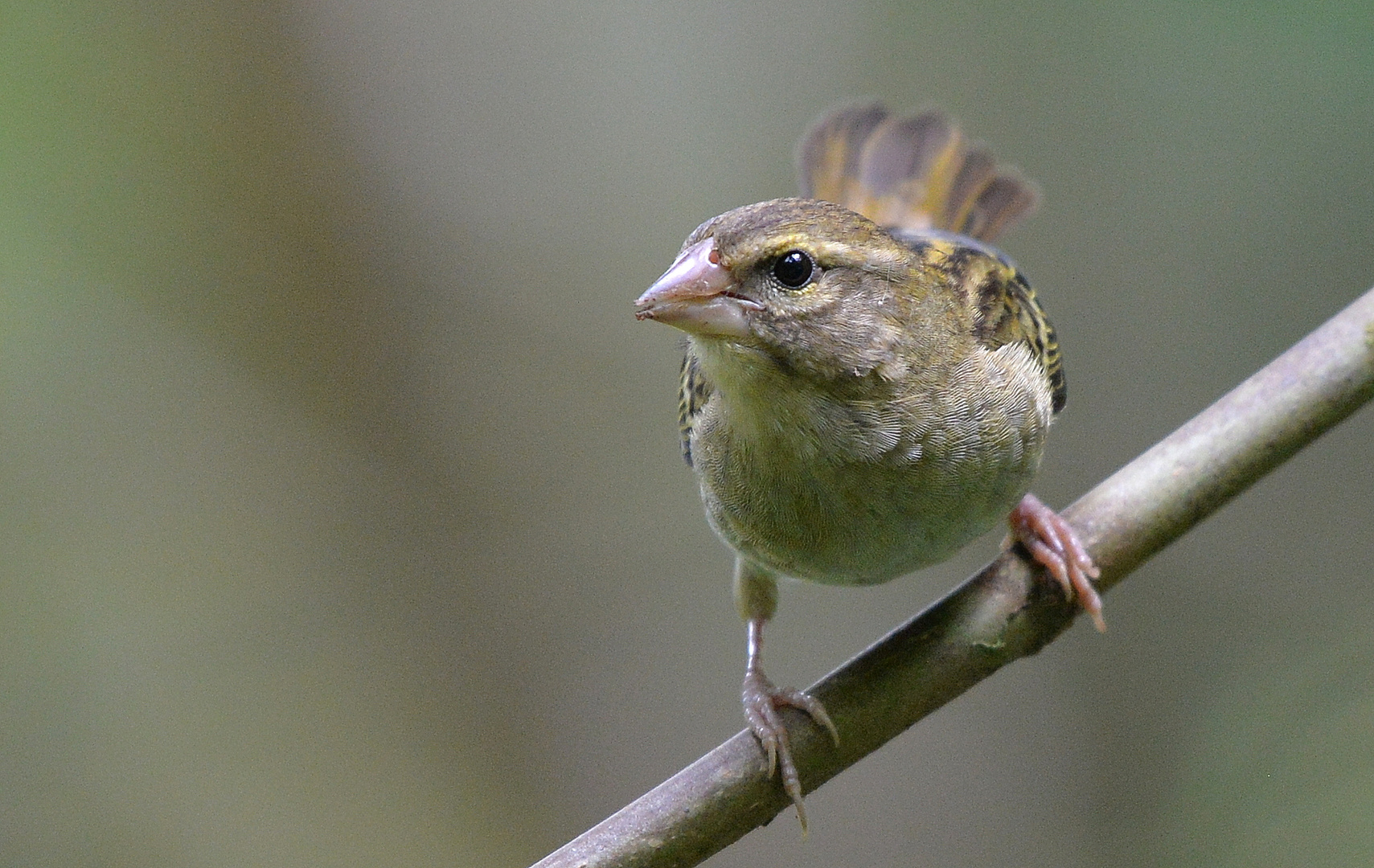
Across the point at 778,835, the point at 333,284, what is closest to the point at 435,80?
the point at 333,284

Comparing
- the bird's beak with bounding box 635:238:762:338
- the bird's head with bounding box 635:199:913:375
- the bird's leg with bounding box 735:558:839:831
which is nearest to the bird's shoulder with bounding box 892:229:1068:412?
the bird's head with bounding box 635:199:913:375

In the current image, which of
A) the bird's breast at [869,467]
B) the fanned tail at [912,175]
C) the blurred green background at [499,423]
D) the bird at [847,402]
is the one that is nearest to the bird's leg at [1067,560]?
the bird at [847,402]

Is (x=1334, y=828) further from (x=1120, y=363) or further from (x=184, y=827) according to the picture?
(x=184, y=827)

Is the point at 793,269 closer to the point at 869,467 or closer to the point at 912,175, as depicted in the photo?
the point at 869,467

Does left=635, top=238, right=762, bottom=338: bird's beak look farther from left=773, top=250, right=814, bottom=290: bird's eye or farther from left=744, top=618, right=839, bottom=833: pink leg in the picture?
left=744, top=618, right=839, bottom=833: pink leg

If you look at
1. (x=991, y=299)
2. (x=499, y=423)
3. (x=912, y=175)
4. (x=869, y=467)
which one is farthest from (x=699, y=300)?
(x=499, y=423)

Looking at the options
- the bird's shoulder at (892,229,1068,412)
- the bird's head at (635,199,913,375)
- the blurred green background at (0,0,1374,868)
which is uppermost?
the bird's head at (635,199,913,375)

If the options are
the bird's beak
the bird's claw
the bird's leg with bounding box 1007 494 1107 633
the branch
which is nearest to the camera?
the bird's beak
